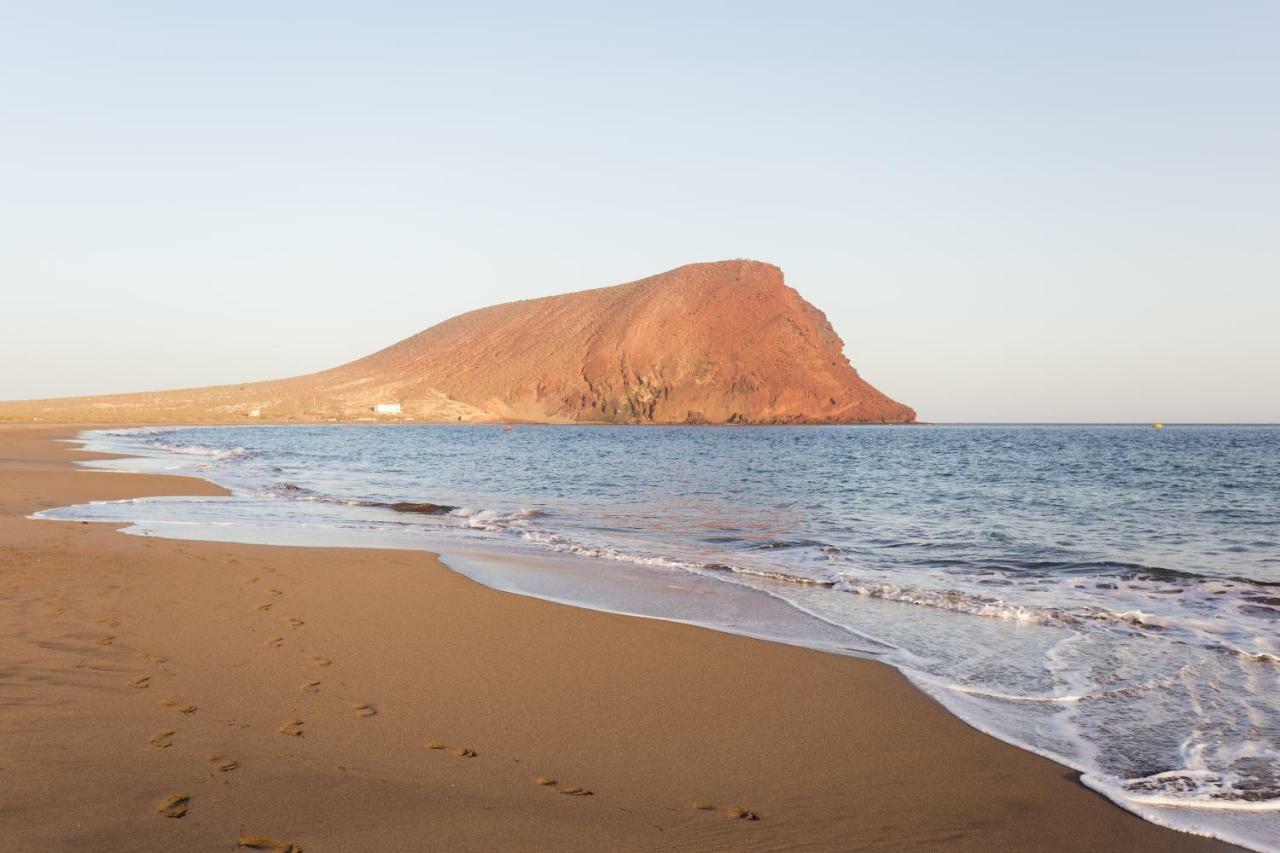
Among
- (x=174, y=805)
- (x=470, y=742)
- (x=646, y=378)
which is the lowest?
(x=470, y=742)

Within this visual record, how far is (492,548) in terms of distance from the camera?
15.1m

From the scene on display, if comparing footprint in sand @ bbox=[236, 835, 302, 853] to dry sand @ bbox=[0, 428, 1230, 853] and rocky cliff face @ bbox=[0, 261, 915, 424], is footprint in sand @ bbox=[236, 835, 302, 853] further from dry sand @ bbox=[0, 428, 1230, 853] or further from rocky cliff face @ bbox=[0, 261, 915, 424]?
rocky cliff face @ bbox=[0, 261, 915, 424]

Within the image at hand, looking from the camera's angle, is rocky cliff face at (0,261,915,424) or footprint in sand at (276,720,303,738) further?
rocky cliff face at (0,261,915,424)

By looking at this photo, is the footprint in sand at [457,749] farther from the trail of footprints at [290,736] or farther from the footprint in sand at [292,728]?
the footprint in sand at [292,728]

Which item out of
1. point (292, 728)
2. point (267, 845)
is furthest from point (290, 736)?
point (267, 845)

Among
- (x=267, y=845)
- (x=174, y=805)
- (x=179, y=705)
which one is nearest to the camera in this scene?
(x=267, y=845)

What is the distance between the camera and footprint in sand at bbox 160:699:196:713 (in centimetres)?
541

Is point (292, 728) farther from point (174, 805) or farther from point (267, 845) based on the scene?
point (267, 845)

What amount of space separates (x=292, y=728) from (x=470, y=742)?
1062 millimetres

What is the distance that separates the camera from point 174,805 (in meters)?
4.00

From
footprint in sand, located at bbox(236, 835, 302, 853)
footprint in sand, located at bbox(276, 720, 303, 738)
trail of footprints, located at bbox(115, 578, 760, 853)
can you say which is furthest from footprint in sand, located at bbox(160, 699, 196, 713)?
footprint in sand, located at bbox(236, 835, 302, 853)

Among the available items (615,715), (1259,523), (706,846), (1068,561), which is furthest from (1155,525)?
(706,846)

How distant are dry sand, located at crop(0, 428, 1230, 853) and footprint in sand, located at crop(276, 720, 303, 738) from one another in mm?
22

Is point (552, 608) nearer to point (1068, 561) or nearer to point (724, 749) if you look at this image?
point (724, 749)
